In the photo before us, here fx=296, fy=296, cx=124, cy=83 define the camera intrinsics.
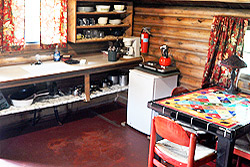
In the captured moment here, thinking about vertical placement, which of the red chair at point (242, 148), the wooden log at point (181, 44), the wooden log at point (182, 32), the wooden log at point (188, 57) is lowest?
the red chair at point (242, 148)

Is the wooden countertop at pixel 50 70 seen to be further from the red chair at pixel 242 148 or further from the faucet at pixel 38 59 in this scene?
the red chair at pixel 242 148

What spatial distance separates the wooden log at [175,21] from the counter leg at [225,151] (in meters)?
2.02

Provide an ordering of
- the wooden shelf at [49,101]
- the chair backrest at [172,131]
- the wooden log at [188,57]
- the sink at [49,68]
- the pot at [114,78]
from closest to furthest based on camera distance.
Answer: the chair backrest at [172,131] < the wooden shelf at [49,101] < the sink at [49,68] < the wooden log at [188,57] < the pot at [114,78]

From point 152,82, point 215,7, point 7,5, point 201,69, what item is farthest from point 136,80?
point 7,5

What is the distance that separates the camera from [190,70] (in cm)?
446

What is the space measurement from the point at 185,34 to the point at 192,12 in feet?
1.11

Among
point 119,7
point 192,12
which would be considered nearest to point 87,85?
point 119,7

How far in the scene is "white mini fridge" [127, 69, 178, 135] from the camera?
4.19 metres

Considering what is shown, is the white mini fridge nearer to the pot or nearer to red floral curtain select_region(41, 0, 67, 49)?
the pot

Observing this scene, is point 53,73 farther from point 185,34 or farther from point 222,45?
point 222,45

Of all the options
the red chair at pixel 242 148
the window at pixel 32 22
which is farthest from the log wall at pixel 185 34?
the window at pixel 32 22

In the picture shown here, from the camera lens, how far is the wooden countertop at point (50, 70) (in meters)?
3.68

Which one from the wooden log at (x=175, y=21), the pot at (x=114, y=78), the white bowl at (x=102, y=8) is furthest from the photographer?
the pot at (x=114, y=78)

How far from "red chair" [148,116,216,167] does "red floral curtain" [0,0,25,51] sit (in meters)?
2.45
